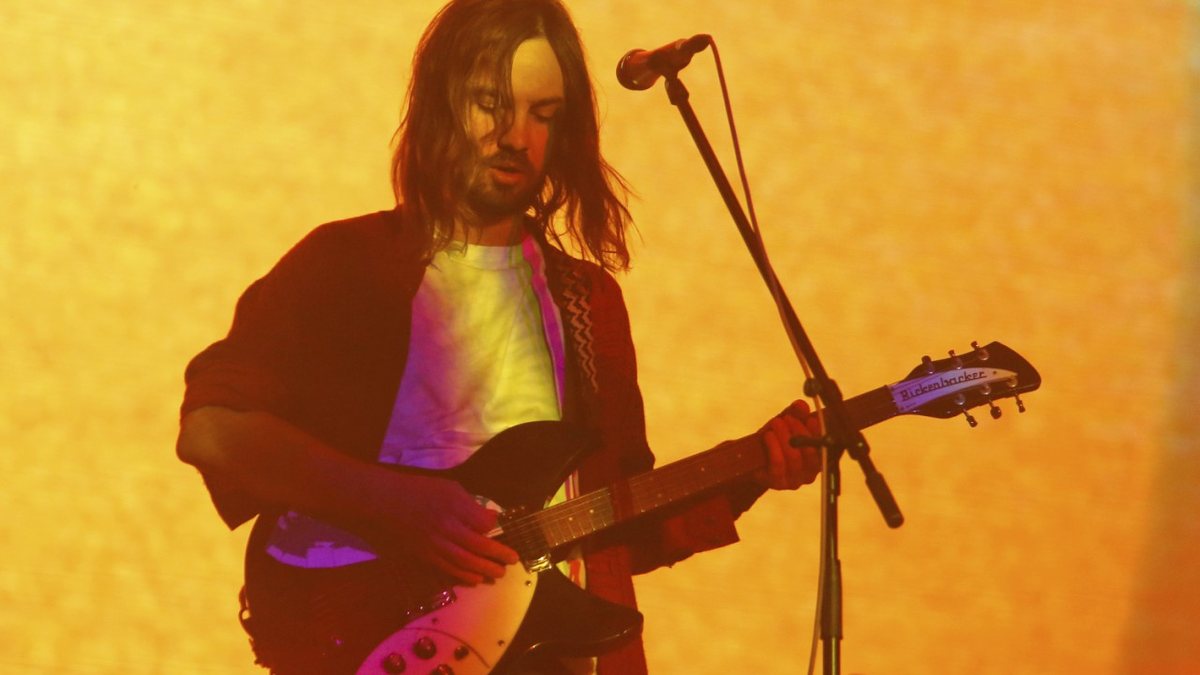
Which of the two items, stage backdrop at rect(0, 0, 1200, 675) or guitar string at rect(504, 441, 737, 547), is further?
stage backdrop at rect(0, 0, 1200, 675)

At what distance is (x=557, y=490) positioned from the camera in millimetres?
1906

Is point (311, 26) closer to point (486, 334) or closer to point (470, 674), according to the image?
point (486, 334)

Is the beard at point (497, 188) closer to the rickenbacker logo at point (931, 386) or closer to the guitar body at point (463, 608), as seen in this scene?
the guitar body at point (463, 608)

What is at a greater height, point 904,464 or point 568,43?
point 568,43

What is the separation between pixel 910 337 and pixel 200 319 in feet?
3.88

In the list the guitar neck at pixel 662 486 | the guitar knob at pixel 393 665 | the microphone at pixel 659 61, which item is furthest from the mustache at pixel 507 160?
the guitar knob at pixel 393 665


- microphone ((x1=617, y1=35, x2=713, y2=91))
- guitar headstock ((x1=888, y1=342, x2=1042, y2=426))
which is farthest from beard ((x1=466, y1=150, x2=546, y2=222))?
guitar headstock ((x1=888, y1=342, x2=1042, y2=426))

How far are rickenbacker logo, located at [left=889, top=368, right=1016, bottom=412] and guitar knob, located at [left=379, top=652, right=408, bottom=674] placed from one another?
0.73 meters

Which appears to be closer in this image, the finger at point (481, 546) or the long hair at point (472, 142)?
the finger at point (481, 546)

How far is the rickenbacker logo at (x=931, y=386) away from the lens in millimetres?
1960

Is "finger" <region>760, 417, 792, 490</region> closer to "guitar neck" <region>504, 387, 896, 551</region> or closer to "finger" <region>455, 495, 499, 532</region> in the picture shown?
Result: "guitar neck" <region>504, 387, 896, 551</region>

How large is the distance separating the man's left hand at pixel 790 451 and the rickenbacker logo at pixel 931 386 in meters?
0.12

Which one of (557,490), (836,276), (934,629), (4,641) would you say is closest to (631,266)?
(836,276)

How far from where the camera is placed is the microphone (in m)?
1.74
